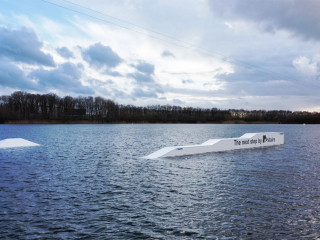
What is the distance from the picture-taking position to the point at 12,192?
50.9 feet

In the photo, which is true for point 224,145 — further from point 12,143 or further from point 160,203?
point 12,143

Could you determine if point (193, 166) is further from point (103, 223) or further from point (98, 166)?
point (103, 223)

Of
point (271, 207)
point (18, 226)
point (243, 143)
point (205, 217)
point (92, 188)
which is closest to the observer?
point (18, 226)

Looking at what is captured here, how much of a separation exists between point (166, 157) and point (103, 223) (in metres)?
19.4

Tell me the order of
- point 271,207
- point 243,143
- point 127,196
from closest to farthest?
point 271,207 < point 127,196 < point 243,143

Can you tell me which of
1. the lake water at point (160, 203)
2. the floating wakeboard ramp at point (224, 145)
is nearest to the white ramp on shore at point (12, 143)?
the lake water at point (160, 203)

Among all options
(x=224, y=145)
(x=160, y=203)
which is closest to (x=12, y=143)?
(x=224, y=145)

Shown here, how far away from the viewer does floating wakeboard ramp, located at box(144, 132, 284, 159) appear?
31200 millimetres

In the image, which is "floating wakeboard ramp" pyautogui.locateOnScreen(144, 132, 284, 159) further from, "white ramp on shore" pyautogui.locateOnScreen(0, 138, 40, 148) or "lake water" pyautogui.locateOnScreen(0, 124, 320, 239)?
"white ramp on shore" pyautogui.locateOnScreen(0, 138, 40, 148)

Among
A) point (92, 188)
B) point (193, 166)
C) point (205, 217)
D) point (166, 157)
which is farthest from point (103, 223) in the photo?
point (166, 157)

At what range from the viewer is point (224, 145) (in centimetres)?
3728

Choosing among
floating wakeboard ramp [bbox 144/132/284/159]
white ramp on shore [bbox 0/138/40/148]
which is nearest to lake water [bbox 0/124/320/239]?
floating wakeboard ramp [bbox 144/132/284/159]

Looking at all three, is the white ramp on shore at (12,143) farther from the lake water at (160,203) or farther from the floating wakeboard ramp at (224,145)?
the floating wakeboard ramp at (224,145)

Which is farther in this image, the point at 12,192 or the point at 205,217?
the point at 12,192
